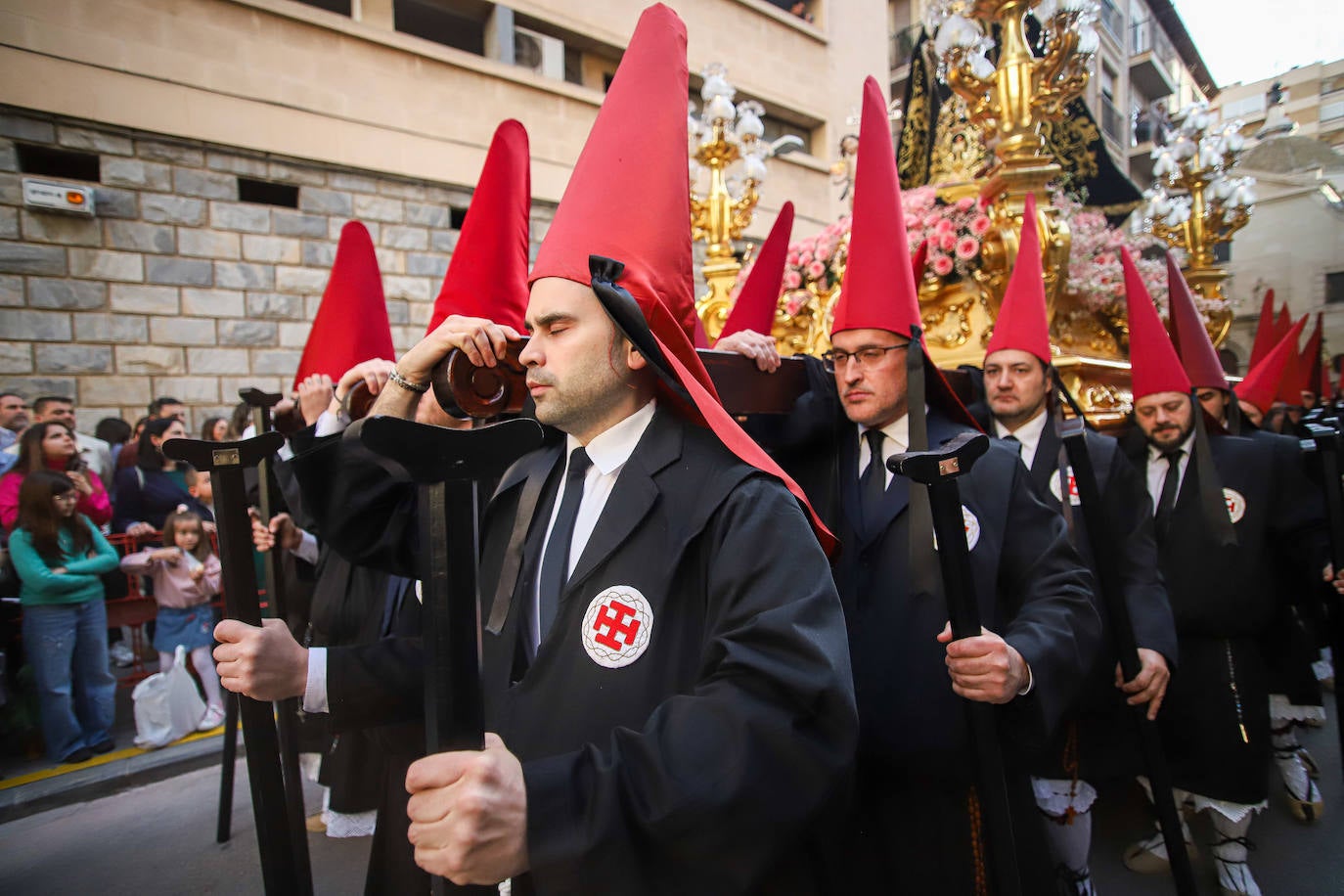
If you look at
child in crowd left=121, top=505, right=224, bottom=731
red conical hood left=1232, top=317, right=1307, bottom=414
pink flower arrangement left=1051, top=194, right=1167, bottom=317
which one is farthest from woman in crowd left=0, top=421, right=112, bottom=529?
red conical hood left=1232, top=317, right=1307, bottom=414

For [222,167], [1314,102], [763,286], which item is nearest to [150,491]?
[222,167]

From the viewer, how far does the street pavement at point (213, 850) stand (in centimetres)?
319

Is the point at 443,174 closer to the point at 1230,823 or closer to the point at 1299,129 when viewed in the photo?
the point at 1230,823

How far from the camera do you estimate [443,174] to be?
10.5 metres

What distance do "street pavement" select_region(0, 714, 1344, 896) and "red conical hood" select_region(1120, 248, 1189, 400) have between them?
81.8 inches

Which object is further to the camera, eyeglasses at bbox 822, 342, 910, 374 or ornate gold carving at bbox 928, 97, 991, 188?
ornate gold carving at bbox 928, 97, 991, 188

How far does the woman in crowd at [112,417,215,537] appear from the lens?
18.9 feet

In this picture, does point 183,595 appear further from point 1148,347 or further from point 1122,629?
point 1148,347

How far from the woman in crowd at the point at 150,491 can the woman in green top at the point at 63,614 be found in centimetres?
109

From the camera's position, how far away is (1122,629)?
2.51m

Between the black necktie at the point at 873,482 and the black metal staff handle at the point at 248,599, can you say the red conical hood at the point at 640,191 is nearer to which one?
the black metal staff handle at the point at 248,599

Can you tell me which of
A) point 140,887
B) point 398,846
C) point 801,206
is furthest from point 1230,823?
point 801,206

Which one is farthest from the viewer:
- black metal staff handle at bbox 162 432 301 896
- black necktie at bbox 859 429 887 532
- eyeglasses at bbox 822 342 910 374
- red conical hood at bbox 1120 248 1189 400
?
red conical hood at bbox 1120 248 1189 400

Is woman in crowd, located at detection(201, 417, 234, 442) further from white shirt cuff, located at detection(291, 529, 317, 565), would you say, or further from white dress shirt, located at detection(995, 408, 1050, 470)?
white dress shirt, located at detection(995, 408, 1050, 470)
